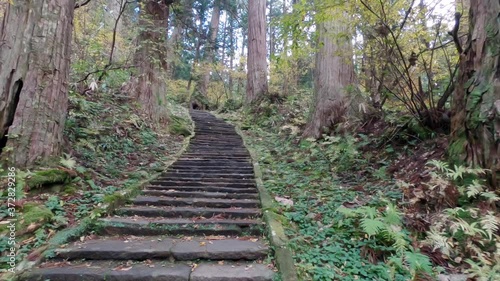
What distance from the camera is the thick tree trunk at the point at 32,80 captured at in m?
4.62

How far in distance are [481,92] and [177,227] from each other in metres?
4.55

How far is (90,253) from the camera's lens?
3.57 metres

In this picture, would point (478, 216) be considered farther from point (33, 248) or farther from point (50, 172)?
point (50, 172)

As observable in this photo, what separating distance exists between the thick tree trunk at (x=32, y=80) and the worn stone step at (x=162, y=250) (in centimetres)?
190

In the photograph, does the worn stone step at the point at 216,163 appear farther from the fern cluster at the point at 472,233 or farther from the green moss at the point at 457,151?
the fern cluster at the point at 472,233

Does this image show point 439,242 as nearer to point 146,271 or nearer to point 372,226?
point 372,226

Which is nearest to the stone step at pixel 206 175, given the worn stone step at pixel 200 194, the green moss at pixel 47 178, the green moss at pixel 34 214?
the worn stone step at pixel 200 194

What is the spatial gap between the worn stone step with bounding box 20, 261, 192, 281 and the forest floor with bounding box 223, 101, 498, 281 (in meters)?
1.36

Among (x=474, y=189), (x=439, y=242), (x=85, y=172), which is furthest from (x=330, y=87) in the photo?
(x=85, y=172)

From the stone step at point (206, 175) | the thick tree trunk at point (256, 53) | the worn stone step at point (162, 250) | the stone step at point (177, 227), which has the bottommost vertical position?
the worn stone step at point (162, 250)

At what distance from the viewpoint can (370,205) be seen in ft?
14.2

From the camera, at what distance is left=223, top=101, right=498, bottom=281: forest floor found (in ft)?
10.3

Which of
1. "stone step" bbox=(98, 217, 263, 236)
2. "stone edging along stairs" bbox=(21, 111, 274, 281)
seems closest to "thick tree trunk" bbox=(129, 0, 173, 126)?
"stone edging along stairs" bbox=(21, 111, 274, 281)

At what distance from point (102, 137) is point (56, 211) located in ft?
10.2
